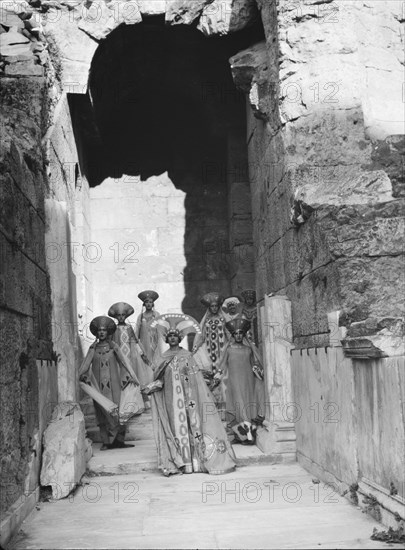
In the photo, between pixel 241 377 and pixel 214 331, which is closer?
pixel 241 377

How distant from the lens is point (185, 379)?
7.89 m

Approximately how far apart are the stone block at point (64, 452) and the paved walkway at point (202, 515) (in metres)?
0.16

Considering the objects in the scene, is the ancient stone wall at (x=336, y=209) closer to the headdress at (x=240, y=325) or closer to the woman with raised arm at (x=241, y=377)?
the headdress at (x=240, y=325)

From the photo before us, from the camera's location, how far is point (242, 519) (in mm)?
5691

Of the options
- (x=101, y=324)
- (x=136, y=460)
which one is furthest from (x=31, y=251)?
(x=136, y=460)

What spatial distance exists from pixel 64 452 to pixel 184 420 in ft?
4.70

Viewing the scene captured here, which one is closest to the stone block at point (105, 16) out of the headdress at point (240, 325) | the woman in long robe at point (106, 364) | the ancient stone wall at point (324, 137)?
the ancient stone wall at point (324, 137)

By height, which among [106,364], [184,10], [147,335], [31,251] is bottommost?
[106,364]

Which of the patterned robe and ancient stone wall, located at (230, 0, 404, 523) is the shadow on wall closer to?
the patterned robe

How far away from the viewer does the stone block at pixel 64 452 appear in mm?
6770

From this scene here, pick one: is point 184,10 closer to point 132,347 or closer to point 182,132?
point 182,132

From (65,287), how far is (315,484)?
393 cm

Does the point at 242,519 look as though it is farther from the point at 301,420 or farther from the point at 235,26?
the point at 235,26

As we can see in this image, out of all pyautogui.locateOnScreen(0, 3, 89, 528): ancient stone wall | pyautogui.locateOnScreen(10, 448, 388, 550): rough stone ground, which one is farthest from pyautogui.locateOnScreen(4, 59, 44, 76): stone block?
pyautogui.locateOnScreen(10, 448, 388, 550): rough stone ground
